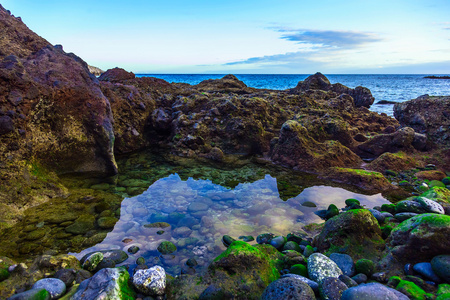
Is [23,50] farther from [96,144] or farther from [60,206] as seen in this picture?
[60,206]

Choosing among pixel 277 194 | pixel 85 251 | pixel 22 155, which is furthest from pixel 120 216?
pixel 277 194

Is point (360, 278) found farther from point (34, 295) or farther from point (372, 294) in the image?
point (34, 295)

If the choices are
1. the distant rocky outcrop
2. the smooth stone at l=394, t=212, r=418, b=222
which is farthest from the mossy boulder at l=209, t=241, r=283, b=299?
the distant rocky outcrop

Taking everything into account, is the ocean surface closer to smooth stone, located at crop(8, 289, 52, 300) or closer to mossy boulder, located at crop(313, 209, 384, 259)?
mossy boulder, located at crop(313, 209, 384, 259)

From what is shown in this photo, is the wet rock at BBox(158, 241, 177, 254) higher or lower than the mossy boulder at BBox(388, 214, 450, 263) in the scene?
lower

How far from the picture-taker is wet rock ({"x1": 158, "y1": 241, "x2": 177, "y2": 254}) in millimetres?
4477

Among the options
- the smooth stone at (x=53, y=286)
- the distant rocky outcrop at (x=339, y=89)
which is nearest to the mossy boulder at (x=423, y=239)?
the smooth stone at (x=53, y=286)

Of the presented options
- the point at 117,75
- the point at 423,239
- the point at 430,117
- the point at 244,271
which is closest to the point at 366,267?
the point at 423,239

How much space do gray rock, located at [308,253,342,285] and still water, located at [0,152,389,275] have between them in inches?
64.2

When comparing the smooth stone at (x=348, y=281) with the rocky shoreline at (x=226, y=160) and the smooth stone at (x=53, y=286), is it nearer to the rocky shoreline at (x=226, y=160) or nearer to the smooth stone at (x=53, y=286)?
the rocky shoreline at (x=226, y=160)

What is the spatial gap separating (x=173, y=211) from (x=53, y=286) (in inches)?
113

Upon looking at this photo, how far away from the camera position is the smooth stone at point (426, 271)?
310 centimetres

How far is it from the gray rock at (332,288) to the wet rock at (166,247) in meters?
2.58

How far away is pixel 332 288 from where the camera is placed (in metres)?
2.95
